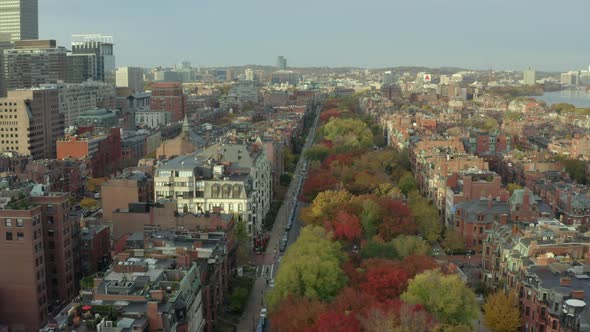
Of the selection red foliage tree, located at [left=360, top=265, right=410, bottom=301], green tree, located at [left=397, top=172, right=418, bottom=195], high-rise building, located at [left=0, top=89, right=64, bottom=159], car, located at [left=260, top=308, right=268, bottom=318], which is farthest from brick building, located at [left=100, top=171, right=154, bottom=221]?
high-rise building, located at [left=0, top=89, right=64, bottom=159]

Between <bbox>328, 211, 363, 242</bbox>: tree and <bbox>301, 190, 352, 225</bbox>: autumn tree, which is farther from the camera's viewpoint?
<bbox>301, 190, 352, 225</bbox>: autumn tree

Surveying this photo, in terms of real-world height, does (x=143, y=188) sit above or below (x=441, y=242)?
above

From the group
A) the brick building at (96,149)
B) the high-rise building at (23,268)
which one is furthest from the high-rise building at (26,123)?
the high-rise building at (23,268)

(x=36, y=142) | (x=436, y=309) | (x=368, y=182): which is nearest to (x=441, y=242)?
(x=368, y=182)

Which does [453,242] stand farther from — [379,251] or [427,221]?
[379,251]

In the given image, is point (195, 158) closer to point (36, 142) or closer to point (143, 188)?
point (143, 188)

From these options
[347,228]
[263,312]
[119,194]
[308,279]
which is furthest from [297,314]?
[119,194]

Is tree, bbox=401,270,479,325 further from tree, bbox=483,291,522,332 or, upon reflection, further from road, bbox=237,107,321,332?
road, bbox=237,107,321,332
